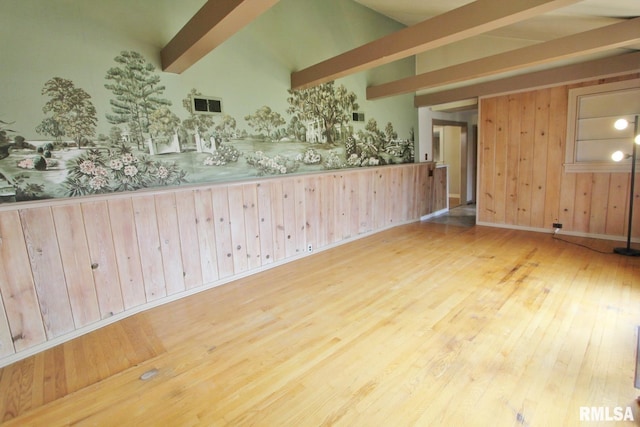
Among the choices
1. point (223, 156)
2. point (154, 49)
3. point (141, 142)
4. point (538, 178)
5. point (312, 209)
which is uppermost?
point (154, 49)

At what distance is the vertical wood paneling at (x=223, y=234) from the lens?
10.6ft

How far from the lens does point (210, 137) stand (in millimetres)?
3268

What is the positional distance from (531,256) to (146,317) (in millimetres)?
4258

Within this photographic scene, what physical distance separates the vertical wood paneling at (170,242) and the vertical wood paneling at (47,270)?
74 centimetres

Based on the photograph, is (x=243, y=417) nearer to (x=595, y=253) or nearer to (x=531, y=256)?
(x=531, y=256)

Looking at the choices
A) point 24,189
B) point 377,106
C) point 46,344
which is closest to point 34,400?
point 46,344

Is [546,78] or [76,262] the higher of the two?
[546,78]

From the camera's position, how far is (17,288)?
86.0 inches

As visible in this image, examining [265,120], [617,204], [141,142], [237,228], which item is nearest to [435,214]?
[617,204]

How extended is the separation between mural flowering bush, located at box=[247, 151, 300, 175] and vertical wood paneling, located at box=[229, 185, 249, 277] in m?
0.42

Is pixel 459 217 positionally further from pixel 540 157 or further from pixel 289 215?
pixel 289 215

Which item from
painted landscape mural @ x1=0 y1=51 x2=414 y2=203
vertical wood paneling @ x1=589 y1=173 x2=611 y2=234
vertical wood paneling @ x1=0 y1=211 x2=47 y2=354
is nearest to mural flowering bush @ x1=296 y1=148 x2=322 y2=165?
painted landscape mural @ x1=0 y1=51 x2=414 y2=203

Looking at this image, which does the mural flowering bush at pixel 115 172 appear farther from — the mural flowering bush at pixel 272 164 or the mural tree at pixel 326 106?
the mural tree at pixel 326 106

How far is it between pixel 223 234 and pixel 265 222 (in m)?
0.54
